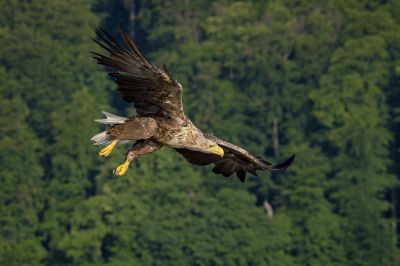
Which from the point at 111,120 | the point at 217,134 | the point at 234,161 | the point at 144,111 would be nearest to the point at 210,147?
the point at 144,111

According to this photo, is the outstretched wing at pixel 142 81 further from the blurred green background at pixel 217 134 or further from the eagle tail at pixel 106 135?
the blurred green background at pixel 217 134

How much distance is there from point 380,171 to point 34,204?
1357cm

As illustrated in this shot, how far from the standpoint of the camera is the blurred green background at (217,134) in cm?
5866

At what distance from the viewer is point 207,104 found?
217 feet

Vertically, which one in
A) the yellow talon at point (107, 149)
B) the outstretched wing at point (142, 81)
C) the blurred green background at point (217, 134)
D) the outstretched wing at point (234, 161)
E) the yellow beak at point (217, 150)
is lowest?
the blurred green background at point (217, 134)

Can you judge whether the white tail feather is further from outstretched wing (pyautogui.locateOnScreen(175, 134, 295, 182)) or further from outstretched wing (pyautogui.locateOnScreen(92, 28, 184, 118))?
outstretched wing (pyautogui.locateOnScreen(175, 134, 295, 182))

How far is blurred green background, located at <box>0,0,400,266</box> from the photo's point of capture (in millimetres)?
58656

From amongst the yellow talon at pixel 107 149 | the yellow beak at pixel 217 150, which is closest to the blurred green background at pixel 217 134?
the yellow beak at pixel 217 150

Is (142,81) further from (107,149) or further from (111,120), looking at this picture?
(107,149)

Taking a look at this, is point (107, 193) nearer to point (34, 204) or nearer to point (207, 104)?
point (34, 204)

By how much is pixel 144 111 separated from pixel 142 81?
1.78ft

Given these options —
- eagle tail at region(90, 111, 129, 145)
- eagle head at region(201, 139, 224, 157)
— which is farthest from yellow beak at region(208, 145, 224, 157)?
eagle tail at region(90, 111, 129, 145)

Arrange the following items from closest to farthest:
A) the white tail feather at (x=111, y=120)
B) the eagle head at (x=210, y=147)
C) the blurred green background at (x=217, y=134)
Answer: the white tail feather at (x=111, y=120) < the eagle head at (x=210, y=147) < the blurred green background at (x=217, y=134)

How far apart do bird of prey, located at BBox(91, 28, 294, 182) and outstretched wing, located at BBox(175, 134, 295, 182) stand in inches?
59.2
